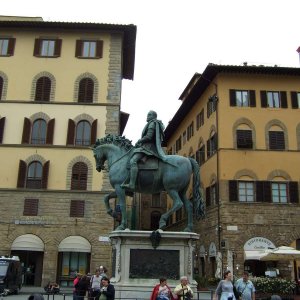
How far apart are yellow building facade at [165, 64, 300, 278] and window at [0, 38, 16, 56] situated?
14827mm

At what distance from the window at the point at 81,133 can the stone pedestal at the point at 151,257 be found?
22979 millimetres

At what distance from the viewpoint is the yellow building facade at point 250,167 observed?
31875mm

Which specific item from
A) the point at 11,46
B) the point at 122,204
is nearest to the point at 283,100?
the point at 11,46

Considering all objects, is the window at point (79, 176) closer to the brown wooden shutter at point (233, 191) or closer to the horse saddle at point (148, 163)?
the brown wooden shutter at point (233, 191)

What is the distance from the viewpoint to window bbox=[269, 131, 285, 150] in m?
33.7

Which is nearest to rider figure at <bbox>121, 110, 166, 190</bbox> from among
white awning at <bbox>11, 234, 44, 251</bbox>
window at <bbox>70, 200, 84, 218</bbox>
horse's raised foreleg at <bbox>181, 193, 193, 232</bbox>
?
horse's raised foreleg at <bbox>181, 193, 193, 232</bbox>

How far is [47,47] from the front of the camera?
3659 cm

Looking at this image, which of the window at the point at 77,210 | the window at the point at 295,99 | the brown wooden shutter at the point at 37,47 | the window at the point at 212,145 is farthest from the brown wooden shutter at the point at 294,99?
the brown wooden shutter at the point at 37,47

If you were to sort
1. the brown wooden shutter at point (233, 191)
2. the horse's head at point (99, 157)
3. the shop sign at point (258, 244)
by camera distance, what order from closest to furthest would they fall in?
the horse's head at point (99, 157), the shop sign at point (258, 244), the brown wooden shutter at point (233, 191)

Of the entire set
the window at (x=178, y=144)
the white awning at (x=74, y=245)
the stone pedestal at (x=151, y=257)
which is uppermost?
the window at (x=178, y=144)

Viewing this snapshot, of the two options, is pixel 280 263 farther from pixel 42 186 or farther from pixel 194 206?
pixel 194 206

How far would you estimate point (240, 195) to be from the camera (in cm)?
3272

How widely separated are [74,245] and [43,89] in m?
11.8

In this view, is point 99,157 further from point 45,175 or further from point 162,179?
point 45,175
